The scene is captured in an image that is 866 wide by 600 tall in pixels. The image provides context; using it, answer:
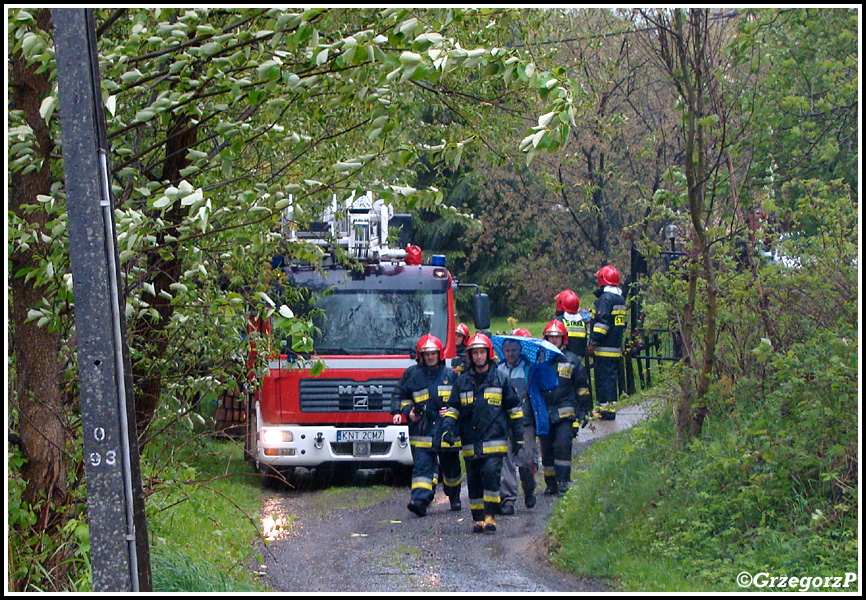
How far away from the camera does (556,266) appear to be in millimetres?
24781

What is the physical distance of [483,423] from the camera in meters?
9.32

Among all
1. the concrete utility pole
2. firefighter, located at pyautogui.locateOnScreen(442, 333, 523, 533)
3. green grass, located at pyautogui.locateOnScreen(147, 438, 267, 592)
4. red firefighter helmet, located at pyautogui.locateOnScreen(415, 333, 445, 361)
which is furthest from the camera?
red firefighter helmet, located at pyautogui.locateOnScreen(415, 333, 445, 361)

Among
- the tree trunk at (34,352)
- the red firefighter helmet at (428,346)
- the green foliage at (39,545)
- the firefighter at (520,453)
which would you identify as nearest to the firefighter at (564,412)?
the firefighter at (520,453)

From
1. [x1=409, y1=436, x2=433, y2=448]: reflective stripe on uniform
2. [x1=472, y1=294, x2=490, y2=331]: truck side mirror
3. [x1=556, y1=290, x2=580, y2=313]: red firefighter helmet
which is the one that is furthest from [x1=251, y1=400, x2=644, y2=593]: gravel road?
[x1=556, y1=290, x2=580, y2=313]: red firefighter helmet

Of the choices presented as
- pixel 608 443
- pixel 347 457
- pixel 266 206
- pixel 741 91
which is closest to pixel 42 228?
pixel 266 206

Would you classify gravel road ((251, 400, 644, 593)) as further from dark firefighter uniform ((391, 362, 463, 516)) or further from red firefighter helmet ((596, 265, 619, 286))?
red firefighter helmet ((596, 265, 619, 286))

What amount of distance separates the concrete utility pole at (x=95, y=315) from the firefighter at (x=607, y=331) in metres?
10.5

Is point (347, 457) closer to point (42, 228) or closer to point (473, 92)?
point (473, 92)

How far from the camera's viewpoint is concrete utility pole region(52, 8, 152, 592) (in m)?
3.32

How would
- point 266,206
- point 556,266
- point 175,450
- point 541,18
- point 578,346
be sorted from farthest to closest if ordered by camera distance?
point 556,266, point 578,346, point 541,18, point 175,450, point 266,206

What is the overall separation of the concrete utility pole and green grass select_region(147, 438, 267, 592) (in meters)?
1.76

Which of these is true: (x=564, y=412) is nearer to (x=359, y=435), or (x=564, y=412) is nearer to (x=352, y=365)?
(x=359, y=435)

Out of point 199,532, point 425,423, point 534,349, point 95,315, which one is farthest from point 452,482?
point 95,315

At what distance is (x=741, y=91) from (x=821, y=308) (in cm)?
188
